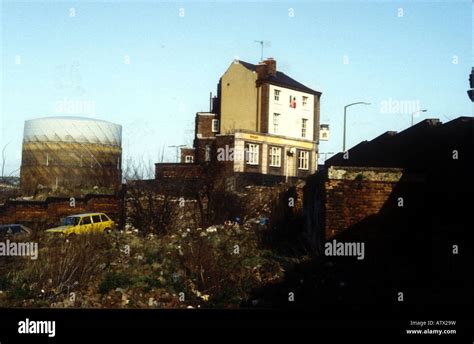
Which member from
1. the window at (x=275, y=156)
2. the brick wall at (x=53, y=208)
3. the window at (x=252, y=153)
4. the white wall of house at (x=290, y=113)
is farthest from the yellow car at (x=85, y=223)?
the white wall of house at (x=290, y=113)

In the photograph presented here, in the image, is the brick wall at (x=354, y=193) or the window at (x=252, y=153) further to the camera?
the window at (x=252, y=153)

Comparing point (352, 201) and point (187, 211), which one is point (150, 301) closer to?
point (352, 201)

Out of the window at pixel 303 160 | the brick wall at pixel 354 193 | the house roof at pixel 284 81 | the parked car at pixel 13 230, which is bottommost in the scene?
the parked car at pixel 13 230

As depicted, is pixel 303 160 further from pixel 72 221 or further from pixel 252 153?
pixel 72 221

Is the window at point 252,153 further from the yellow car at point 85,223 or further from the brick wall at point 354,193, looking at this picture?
the brick wall at point 354,193

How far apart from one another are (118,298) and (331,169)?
5.38 meters

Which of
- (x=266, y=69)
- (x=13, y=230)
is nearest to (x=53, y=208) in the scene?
(x=13, y=230)

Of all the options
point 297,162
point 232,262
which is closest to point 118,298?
point 232,262

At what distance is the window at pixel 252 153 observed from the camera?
3950 cm

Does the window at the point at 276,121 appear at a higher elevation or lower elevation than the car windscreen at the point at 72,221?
higher

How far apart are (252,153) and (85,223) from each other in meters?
23.0

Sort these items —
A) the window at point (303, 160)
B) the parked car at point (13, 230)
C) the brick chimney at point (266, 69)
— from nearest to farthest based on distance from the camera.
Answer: the parked car at point (13, 230) → the brick chimney at point (266, 69) → the window at point (303, 160)

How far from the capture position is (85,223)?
60.1 feet

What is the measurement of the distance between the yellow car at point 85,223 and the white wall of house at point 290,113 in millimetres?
24112
